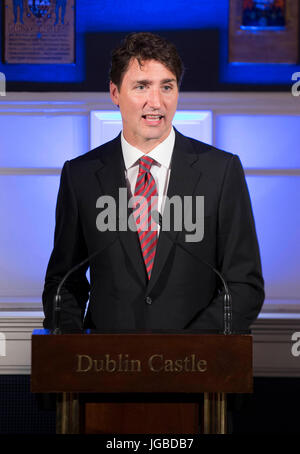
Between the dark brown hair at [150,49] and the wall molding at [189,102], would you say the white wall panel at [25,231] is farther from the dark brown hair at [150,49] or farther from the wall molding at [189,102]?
the dark brown hair at [150,49]

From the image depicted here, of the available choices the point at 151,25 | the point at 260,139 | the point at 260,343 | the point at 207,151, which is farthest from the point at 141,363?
the point at 151,25

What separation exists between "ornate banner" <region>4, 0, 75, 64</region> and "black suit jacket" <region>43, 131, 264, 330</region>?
1061 millimetres

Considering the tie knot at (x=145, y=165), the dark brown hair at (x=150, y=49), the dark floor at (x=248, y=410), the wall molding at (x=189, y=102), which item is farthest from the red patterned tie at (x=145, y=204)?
the dark floor at (x=248, y=410)

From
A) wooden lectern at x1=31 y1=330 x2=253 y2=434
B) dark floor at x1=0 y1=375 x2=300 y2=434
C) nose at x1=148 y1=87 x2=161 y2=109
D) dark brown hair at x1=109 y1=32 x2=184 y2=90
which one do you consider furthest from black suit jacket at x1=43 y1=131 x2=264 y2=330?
dark floor at x1=0 y1=375 x2=300 y2=434

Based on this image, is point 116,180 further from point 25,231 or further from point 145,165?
point 25,231

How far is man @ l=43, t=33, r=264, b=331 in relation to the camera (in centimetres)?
231

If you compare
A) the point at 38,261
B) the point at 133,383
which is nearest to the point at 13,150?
the point at 38,261

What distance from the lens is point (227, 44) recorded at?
341 centimetres

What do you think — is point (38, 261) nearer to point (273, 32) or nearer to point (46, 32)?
point (46, 32)

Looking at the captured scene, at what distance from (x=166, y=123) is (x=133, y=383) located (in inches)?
40.4

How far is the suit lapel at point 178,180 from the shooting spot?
2293 millimetres

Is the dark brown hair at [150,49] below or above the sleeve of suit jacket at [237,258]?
above

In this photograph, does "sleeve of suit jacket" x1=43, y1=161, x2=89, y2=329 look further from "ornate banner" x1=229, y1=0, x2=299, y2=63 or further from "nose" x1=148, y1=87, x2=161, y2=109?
"ornate banner" x1=229, y1=0, x2=299, y2=63

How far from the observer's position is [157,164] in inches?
97.2
